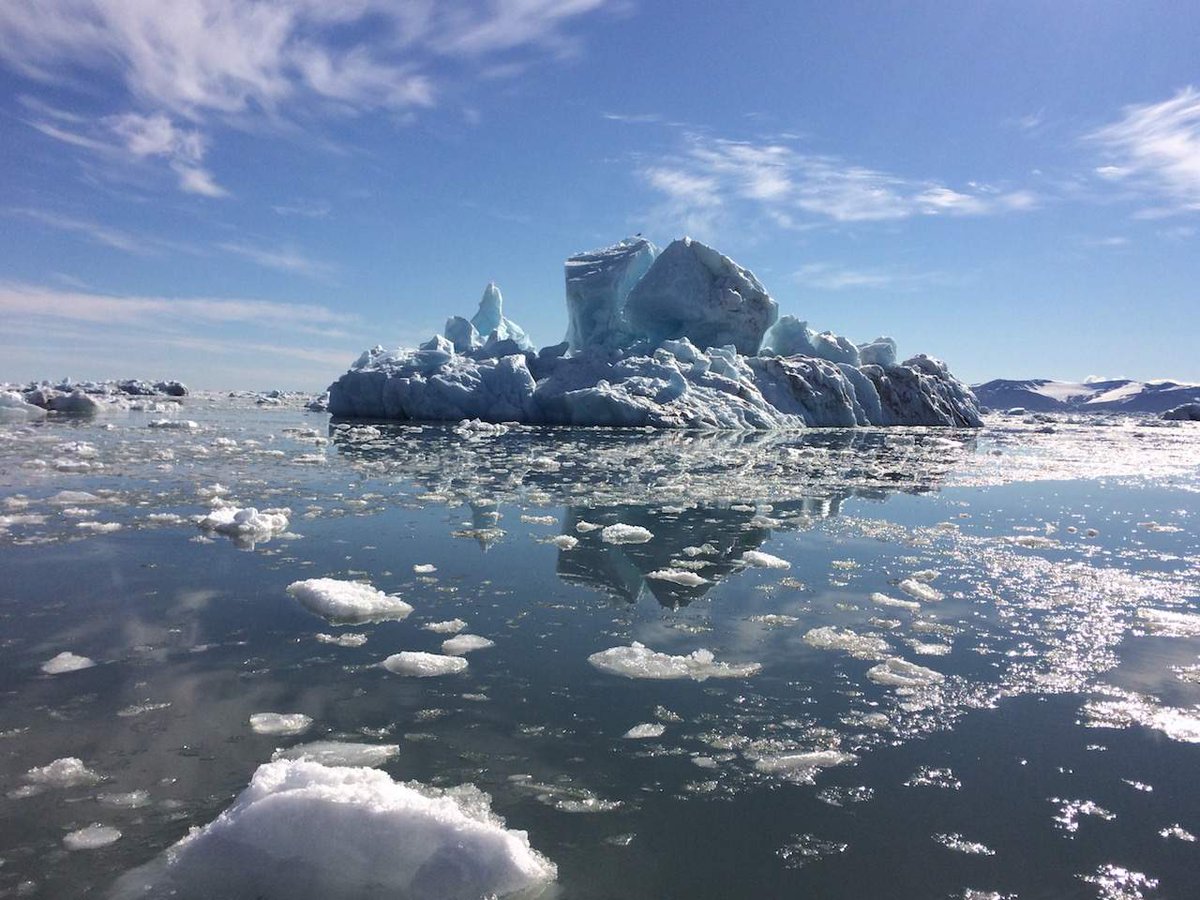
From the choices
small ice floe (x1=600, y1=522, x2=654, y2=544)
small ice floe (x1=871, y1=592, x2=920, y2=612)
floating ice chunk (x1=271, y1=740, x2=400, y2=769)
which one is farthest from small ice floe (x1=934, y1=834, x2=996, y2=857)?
small ice floe (x1=600, y1=522, x2=654, y2=544)

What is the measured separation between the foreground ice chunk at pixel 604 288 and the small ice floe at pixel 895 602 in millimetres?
29482

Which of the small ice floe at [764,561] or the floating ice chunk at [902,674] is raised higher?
the small ice floe at [764,561]

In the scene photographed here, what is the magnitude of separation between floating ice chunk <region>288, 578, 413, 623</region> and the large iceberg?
2033cm

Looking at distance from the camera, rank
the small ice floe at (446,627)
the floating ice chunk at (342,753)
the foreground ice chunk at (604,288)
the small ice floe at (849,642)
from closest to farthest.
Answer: the floating ice chunk at (342,753) → the small ice floe at (849,642) → the small ice floe at (446,627) → the foreground ice chunk at (604,288)

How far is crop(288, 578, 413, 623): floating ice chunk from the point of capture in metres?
3.91

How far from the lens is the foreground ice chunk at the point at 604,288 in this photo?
1316 inches

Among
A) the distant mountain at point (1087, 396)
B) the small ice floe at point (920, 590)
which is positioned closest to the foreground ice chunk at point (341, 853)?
the small ice floe at point (920, 590)

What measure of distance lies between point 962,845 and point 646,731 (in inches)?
42.3

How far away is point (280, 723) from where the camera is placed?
2.66 meters

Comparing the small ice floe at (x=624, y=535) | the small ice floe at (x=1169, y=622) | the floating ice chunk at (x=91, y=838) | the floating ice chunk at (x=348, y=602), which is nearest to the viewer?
the floating ice chunk at (x=91, y=838)

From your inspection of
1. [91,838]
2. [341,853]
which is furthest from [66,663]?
[341,853]

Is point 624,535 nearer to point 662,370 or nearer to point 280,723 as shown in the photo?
point 280,723

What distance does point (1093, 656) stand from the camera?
3.60m

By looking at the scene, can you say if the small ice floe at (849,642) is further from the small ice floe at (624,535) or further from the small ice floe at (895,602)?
the small ice floe at (624,535)
